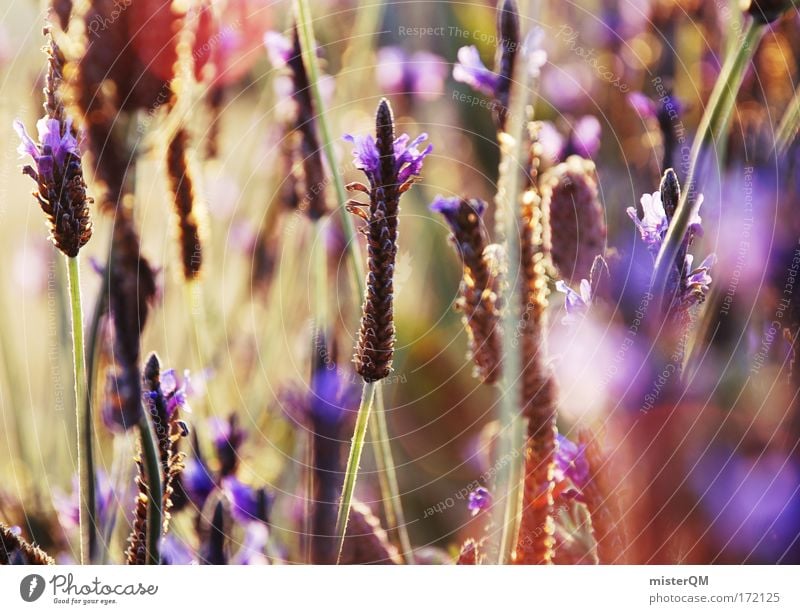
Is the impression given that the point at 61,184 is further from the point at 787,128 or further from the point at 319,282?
the point at 787,128

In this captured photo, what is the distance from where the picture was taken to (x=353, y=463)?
16.8 inches

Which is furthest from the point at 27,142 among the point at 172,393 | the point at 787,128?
the point at 787,128

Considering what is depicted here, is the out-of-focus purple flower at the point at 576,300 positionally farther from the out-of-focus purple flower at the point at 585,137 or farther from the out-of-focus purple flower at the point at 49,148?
the out-of-focus purple flower at the point at 49,148

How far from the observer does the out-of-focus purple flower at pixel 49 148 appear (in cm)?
39

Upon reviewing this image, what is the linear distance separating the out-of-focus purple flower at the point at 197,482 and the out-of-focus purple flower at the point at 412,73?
0.95ft

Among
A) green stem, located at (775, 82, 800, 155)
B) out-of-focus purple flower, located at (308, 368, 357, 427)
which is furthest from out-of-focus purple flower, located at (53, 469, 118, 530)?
green stem, located at (775, 82, 800, 155)

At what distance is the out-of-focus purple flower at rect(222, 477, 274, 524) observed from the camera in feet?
1.49

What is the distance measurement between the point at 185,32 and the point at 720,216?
38cm

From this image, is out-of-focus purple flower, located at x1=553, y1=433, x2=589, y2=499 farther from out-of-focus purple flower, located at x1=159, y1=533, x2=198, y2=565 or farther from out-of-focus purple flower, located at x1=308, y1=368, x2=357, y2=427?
out-of-focus purple flower, located at x1=159, y1=533, x2=198, y2=565

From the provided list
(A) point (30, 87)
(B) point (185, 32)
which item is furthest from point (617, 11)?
(A) point (30, 87)

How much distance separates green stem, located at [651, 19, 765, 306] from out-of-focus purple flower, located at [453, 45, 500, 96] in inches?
5.3

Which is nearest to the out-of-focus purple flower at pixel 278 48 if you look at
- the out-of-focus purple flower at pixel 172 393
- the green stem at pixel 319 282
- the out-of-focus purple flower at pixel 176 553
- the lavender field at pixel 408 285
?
the lavender field at pixel 408 285

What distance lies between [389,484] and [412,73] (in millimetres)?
287
